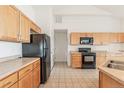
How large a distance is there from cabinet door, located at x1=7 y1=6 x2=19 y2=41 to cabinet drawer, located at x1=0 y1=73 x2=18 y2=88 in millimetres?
789

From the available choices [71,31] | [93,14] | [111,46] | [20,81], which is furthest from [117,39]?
[20,81]

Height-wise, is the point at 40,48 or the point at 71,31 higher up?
the point at 71,31

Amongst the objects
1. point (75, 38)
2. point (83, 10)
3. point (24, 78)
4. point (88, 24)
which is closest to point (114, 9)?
point (83, 10)

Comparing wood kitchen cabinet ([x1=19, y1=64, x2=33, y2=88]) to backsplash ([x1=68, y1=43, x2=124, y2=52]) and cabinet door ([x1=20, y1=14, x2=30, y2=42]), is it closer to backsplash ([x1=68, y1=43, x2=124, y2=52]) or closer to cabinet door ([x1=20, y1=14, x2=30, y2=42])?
cabinet door ([x1=20, y1=14, x2=30, y2=42])

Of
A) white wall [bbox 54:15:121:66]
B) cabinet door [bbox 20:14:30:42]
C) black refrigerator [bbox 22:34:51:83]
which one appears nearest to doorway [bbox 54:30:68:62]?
white wall [bbox 54:15:121:66]

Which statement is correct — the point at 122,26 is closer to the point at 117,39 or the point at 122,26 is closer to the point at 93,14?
the point at 117,39

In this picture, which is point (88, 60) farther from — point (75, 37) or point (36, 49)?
point (36, 49)

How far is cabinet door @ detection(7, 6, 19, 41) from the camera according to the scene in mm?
2861

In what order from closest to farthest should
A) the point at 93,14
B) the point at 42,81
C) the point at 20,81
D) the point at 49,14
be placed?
the point at 20,81 < the point at 42,81 < the point at 49,14 < the point at 93,14

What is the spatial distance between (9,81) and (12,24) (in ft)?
4.12
